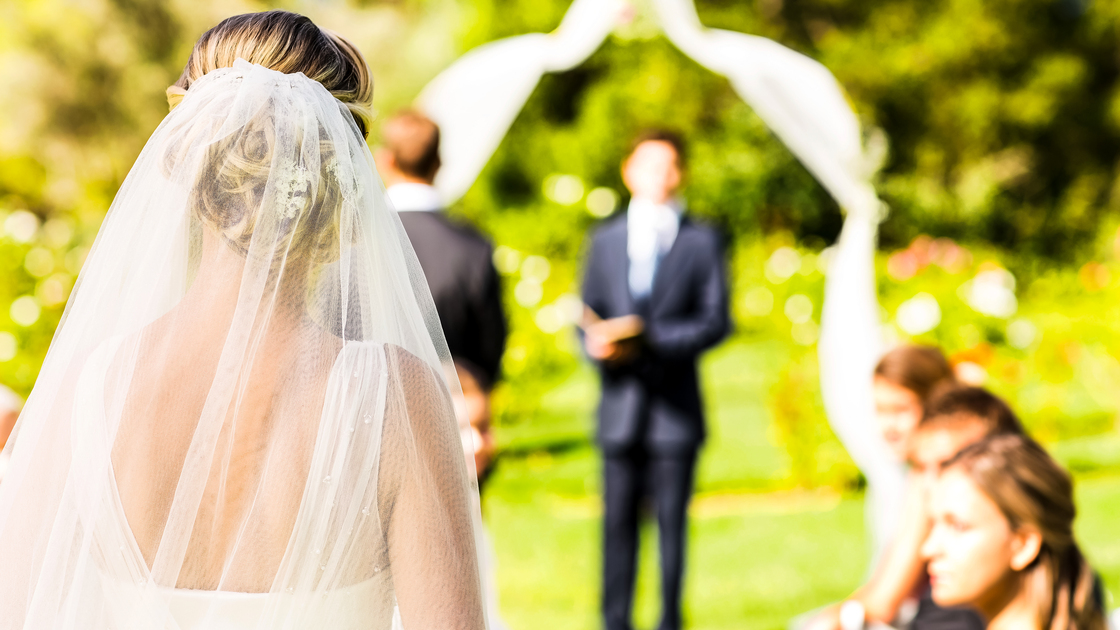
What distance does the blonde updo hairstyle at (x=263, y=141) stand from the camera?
136cm

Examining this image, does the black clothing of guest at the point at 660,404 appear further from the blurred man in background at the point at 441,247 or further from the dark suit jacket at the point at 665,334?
the blurred man in background at the point at 441,247

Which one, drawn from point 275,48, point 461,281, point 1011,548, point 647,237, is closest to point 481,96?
point 647,237

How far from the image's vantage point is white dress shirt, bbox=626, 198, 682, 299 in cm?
440

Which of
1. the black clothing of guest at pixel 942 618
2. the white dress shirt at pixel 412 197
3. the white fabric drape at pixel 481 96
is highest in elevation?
the white fabric drape at pixel 481 96

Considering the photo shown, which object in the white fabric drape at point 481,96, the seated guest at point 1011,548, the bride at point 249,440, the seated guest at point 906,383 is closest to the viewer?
the bride at point 249,440

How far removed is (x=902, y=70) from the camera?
19.1m

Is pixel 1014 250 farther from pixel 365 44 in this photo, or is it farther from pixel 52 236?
pixel 52 236

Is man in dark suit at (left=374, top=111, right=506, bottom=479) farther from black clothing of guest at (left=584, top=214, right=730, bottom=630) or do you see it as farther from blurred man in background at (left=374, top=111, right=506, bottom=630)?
black clothing of guest at (left=584, top=214, right=730, bottom=630)

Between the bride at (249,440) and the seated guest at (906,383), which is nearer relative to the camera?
the bride at (249,440)

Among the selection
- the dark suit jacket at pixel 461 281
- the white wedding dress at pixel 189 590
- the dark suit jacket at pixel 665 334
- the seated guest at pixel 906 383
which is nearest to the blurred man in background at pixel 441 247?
the dark suit jacket at pixel 461 281

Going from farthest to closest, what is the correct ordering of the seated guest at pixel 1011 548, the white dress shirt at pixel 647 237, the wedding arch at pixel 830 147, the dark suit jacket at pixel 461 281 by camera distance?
1. the wedding arch at pixel 830 147
2. the white dress shirt at pixel 647 237
3. the dark suit jacket at pixel 461 281
4. the seated guest at pixel 1011 548

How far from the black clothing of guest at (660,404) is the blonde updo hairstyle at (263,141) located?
9.57 ft

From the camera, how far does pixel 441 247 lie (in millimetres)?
3752

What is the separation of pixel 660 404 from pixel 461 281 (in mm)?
1101
